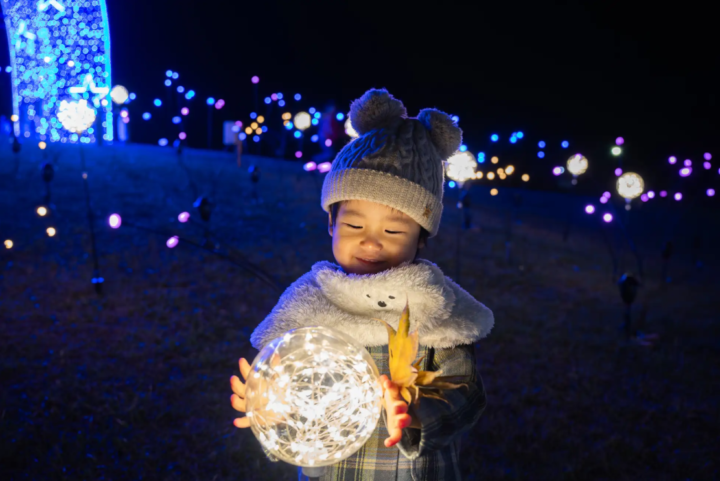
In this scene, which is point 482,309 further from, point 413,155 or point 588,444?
point 588,444

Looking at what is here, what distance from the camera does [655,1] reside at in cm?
899

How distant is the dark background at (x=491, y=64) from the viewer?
9.22 m

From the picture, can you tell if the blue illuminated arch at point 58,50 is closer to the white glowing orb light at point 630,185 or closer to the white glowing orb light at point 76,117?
the white glowing orb light at point 76,117

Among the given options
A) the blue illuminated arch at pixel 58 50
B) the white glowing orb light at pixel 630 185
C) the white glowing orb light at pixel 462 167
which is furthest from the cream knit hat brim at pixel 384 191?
the blue illuminated arch at pixel 58 50

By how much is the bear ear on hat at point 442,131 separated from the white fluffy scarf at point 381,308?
38 cm

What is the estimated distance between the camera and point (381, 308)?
125 centimetres

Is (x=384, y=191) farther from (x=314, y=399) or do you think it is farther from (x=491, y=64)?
(x=491, y=64)

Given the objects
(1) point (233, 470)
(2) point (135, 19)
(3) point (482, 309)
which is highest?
(2) point (135, 19)

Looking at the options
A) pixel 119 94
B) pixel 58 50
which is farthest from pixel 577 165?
pixel 119 94

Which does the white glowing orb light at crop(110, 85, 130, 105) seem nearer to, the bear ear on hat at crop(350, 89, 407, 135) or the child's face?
the bear ear on hat at crop(350, 89, 407, 135)

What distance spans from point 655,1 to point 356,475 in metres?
10.5

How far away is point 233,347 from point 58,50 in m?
6.98

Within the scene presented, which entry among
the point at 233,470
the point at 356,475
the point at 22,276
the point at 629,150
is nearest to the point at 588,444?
the point at 233,470

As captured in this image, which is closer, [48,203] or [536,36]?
[48,203]
